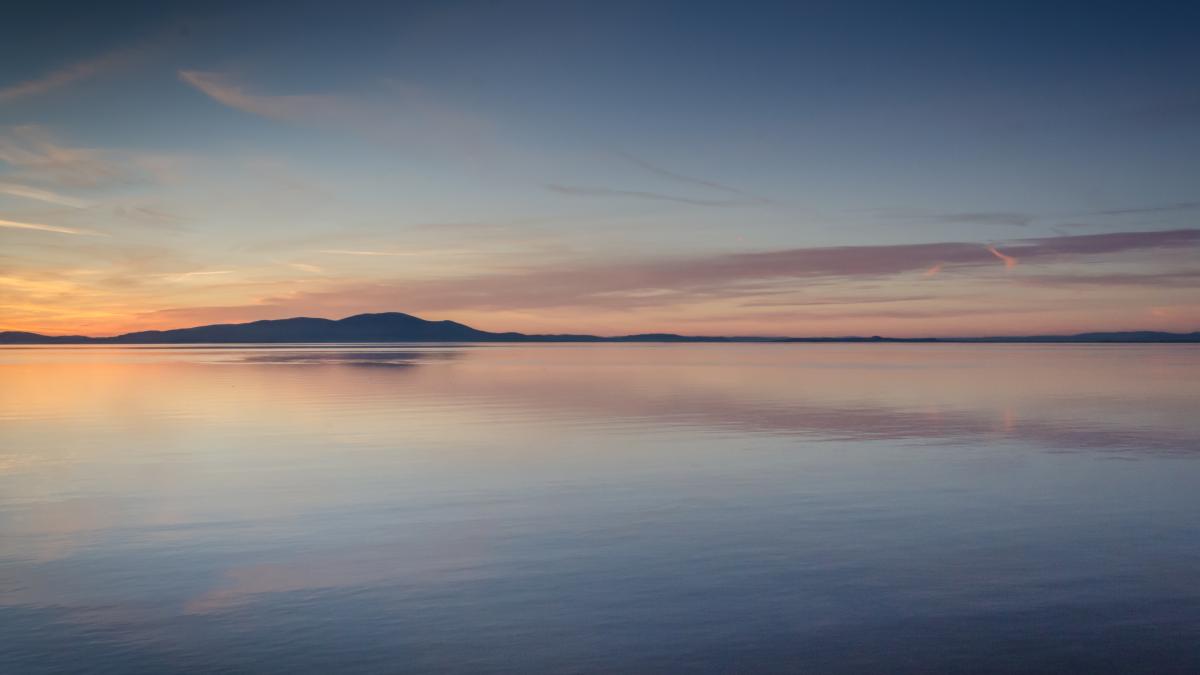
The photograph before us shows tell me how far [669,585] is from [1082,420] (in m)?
24.3

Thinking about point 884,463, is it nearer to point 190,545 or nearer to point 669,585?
point 669,585

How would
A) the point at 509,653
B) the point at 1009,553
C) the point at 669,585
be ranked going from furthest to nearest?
the point at 1009,553 < the point at 669,585 < the point at 509,653

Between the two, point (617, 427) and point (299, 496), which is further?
point (617, 427)

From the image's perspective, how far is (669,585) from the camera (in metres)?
10.4

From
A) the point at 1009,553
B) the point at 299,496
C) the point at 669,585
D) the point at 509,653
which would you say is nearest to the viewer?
the point at 509,653

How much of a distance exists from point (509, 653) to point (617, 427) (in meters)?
19.3

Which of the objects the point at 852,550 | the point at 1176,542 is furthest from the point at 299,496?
the point at 1176,542

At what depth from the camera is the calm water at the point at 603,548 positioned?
8.39 meters

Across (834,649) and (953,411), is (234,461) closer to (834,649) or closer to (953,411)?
(834,649)

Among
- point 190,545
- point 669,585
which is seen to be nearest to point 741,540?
point 669,585

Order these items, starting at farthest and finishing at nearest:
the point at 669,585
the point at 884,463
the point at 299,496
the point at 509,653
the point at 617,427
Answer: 1. the point at 617,427
2. the point at 884,463
3. the point at 299,496
4. the point at 669,585
5. the point at 509,653

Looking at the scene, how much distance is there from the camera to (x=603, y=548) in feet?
A: 40.0

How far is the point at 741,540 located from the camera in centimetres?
1255

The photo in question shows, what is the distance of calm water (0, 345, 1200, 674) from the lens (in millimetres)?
8391
